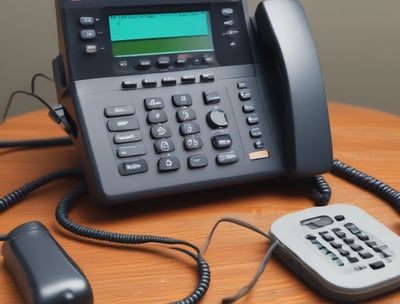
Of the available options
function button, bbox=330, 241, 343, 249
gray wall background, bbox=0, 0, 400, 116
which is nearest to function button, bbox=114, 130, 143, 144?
function button, bbox=330, 241, 343, 249

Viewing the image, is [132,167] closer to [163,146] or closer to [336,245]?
[163,146]

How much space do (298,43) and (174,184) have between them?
0.21 metres

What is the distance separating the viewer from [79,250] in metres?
0.48

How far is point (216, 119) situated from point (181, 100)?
4 centimetres

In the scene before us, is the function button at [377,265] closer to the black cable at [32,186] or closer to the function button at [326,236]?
the function button at [326,236]

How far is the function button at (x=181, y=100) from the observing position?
0.56m

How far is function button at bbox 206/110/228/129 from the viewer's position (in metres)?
0.56

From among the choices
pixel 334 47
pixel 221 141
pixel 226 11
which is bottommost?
pixel 334 47

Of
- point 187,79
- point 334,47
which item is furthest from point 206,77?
point 334,47

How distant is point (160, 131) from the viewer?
1.77 ft

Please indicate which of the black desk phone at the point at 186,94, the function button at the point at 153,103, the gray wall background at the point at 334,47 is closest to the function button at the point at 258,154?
the black desk phone at the point at 186,94

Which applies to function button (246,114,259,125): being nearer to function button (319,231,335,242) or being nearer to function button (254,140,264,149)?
function button (254,140,264,149)

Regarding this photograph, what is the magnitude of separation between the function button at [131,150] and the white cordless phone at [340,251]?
144 millimetres

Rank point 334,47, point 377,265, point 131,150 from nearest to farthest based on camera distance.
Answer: point 377,265
point 131,150
point 334,47
